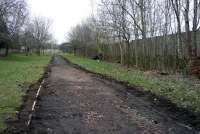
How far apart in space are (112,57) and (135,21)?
19319 mm

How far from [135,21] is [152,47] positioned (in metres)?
3.17

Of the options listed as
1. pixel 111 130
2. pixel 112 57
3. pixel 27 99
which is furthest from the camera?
pixel 112 57

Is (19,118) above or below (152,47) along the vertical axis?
below

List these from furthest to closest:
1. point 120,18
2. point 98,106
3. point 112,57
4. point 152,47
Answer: point 112,57, point 120,18, point 152,47, point 98,106

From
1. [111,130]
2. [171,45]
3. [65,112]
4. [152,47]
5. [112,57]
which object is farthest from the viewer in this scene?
[112,57]

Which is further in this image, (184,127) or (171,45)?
(171,45)

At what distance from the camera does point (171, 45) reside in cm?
2528

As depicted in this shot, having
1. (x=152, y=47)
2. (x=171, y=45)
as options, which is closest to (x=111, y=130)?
(x=171, y=45)

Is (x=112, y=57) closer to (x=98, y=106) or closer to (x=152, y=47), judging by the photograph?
(x=152, y=47)

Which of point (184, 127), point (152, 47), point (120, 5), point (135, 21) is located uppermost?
point (120, 5)

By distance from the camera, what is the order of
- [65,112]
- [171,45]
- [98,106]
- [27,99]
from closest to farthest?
1. [65,112]
2. [98,106]
3. [27,99]
4. [171,45]

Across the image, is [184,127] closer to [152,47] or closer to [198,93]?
[198,93]

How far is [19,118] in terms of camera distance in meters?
7.93

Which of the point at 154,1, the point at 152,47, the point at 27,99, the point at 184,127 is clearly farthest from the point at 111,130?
the point at 154,1
